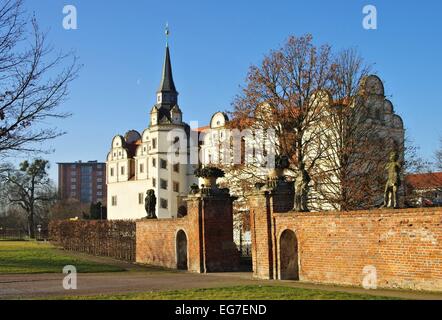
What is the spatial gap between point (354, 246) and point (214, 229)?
8.29 meters

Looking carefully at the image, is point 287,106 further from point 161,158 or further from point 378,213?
point 161,158

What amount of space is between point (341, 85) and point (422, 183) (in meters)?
13.6

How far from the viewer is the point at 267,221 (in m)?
19.5

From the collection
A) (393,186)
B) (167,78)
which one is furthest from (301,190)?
(167,78)

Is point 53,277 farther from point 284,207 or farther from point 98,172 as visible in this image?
point 98,172

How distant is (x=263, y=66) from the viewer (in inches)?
1180

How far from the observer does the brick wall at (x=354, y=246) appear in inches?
559

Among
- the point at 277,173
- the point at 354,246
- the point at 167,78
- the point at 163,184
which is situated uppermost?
the point at 167,78

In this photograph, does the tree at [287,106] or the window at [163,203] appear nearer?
the tree at [287,106]

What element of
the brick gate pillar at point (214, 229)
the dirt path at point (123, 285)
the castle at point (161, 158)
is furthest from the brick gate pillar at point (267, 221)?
the castle at point (161, 158)

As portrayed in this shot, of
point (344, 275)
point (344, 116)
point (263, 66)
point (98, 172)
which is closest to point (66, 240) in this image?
point (263, 66)

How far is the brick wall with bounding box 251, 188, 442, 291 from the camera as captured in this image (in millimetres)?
14203

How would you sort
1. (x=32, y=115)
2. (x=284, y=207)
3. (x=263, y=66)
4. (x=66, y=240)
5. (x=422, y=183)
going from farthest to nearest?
(x=66, y=240)
(x=422, y=183)
(x=263, y=66)
(x=284, y=207)
(x=32, y=115)

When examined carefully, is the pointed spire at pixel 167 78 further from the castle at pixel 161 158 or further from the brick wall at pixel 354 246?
the brick wall at pixel 354 246
